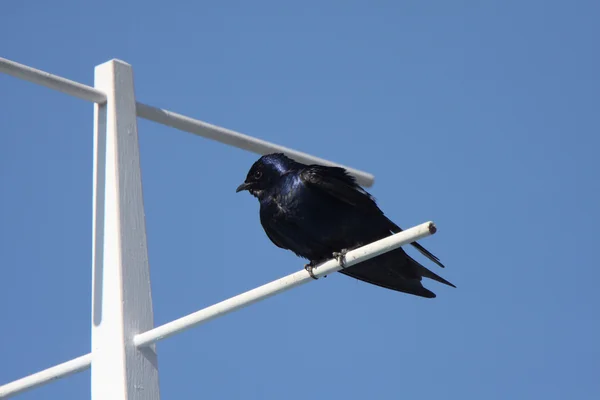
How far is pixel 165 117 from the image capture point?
558 centimetres

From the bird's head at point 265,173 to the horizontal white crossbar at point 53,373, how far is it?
9.05 feet

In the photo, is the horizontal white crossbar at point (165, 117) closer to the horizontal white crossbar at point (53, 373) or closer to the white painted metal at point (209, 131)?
the white painted metal at point (209, 131)

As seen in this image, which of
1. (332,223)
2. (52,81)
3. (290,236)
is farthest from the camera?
(290,236)

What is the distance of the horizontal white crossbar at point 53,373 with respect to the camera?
5066mm

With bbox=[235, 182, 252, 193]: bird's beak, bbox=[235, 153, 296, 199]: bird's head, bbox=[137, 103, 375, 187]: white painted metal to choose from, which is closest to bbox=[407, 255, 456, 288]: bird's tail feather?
bbox=[235, 153, 296, 199]: bird's head

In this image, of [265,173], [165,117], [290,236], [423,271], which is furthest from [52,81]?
[423,271]

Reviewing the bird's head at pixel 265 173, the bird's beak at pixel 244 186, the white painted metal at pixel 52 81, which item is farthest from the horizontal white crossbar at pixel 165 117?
the bird's beak at pixel 244 186

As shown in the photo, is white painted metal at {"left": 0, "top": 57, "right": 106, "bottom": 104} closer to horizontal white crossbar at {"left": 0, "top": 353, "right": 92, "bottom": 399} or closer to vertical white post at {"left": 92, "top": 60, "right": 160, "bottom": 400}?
vertical white post at {"left": 92, "top": 60, "right": 160, "bottom": 400}

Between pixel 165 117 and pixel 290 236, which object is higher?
pixel 290 236

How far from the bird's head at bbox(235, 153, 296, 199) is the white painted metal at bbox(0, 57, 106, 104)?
2308 millimetres

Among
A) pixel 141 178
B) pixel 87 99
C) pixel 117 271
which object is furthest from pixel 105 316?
pixel 87 99

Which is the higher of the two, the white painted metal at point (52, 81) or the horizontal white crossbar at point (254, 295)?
the white painted metal at point (52, 81)

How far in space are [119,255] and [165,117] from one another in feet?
2.68

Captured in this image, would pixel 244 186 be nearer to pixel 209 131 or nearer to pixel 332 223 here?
pixel 332 223
